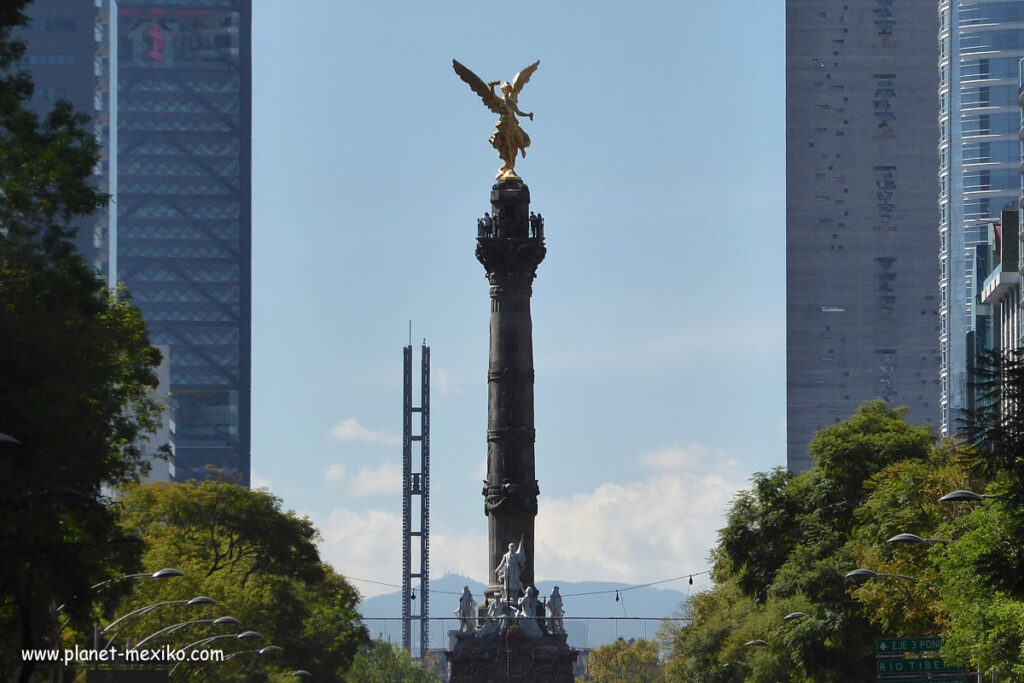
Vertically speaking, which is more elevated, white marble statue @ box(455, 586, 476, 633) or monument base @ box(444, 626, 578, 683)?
white marble statue @ box(455, 586, 476, 633)

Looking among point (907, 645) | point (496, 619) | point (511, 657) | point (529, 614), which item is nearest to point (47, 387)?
point (907, 645)

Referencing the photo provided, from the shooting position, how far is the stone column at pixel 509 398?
410 ft

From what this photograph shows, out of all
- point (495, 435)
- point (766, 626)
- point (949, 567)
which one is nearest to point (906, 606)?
point (949, 567)

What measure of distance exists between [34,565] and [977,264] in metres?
113

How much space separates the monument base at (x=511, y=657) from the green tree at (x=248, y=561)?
551cm

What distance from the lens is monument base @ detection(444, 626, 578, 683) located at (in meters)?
121

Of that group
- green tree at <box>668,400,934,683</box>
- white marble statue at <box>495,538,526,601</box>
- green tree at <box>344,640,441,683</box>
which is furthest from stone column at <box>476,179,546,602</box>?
green tree at <box>344,640,441,683</box>

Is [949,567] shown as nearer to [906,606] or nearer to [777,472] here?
[906,606]

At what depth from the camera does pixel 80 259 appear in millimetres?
62781

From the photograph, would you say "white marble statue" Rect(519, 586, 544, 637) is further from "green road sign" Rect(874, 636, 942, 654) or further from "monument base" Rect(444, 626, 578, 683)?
"green road sign" Rect(874, 636, 942, 654)

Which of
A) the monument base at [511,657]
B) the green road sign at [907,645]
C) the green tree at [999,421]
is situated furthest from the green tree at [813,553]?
the green tree at [999,421]

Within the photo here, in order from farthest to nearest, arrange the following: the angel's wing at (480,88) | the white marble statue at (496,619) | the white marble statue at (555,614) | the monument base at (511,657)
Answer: the angel's wing at (480,88) < the white marble statue at (555,614) < the white marble statue at (496,619) < the monument base at (511,657)

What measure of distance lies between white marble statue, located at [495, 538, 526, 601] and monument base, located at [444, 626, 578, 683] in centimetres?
248

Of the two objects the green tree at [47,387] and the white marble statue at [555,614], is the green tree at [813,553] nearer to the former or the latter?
the white marble statue at [555,614]
